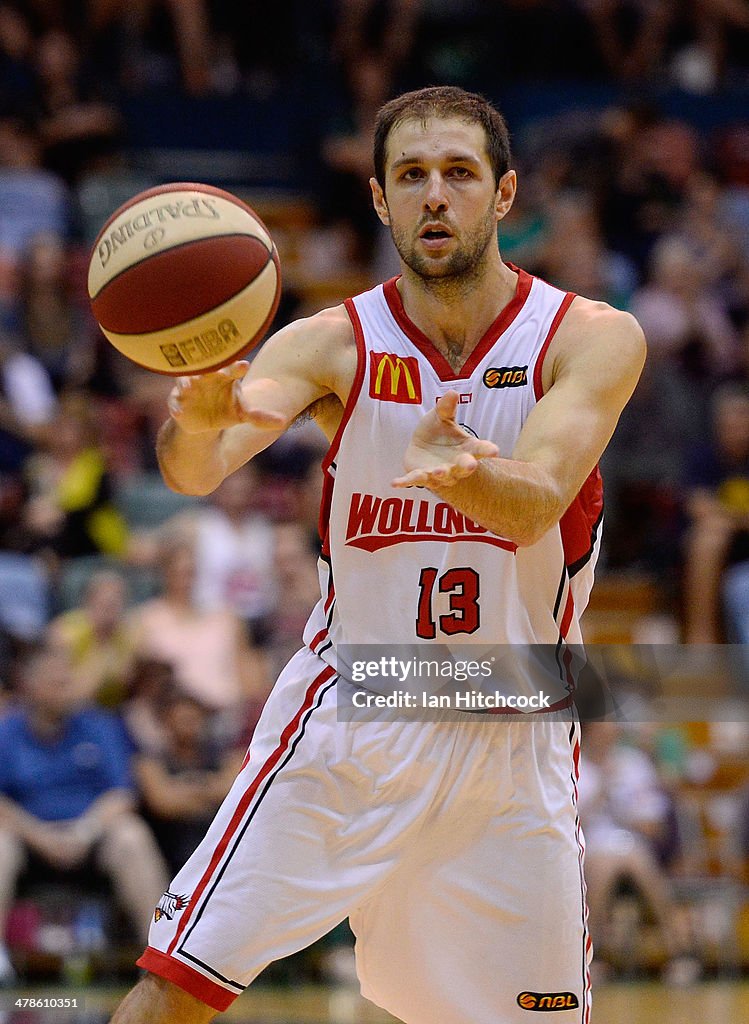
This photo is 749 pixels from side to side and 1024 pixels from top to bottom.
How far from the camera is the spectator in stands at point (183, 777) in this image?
29.8 feet

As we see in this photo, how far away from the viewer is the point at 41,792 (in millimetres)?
8930

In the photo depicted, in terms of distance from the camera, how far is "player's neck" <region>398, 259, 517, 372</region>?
4676 millimetres

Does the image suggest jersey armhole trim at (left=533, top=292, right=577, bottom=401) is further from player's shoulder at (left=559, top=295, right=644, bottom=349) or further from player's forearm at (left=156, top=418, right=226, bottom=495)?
player's forearm at (left=156, top=418, right=226, bottom=495)

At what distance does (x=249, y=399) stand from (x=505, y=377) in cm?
75

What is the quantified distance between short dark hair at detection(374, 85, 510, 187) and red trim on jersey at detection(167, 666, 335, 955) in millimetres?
1550

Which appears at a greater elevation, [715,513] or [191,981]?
[715,513]

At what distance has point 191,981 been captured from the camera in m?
4.20

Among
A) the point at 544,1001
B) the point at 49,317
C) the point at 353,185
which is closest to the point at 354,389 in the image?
the point at 544,1001

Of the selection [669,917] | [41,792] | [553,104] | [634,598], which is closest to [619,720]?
[669,917]

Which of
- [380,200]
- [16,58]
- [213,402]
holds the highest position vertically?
[16,58]

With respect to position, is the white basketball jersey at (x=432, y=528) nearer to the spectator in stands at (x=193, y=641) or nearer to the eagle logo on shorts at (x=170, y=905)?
the eagle logo on shorts at (x=170, y=905)

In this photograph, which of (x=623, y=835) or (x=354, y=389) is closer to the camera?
(x=354, y=389)

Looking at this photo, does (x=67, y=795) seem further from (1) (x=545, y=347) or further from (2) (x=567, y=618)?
(1) (x=545, y=347)

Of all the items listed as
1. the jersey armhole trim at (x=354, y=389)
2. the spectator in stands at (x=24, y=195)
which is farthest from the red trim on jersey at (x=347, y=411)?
the spectator in stands at (x=24, y=195)
